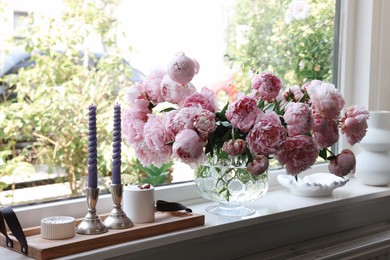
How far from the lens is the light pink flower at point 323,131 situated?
58.2 inches

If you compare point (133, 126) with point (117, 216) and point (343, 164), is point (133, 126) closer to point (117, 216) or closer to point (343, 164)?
point (117, 216)

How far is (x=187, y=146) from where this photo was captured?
134 cm

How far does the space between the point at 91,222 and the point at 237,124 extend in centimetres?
38

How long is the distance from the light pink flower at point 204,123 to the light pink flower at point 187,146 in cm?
2

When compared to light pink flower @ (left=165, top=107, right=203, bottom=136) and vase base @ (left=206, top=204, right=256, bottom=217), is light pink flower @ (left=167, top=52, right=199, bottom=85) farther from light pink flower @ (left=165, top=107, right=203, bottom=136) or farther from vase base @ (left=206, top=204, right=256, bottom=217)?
vase base @ (left=206, top=204, right=256, bottom=217)

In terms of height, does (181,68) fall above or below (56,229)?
above

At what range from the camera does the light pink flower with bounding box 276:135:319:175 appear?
1412 mm

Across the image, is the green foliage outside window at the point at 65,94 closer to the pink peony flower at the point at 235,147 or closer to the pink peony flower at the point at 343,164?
the pink peony flower at the point at 235,147

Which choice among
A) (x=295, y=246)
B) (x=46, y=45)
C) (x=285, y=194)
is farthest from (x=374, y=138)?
(x=46, y=45)

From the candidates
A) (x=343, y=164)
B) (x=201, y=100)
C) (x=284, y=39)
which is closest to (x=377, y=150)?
(x=284, y=39)

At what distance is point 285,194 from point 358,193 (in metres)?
0.23

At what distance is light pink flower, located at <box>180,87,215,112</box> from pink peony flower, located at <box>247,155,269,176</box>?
15 centimetres

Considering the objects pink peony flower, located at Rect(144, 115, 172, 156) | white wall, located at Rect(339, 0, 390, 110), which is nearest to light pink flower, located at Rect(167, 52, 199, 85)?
pink peony flower, located at Rect(144, 115, 172, 156)

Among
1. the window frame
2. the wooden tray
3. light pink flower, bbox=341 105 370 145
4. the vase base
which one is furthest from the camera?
the window frame
